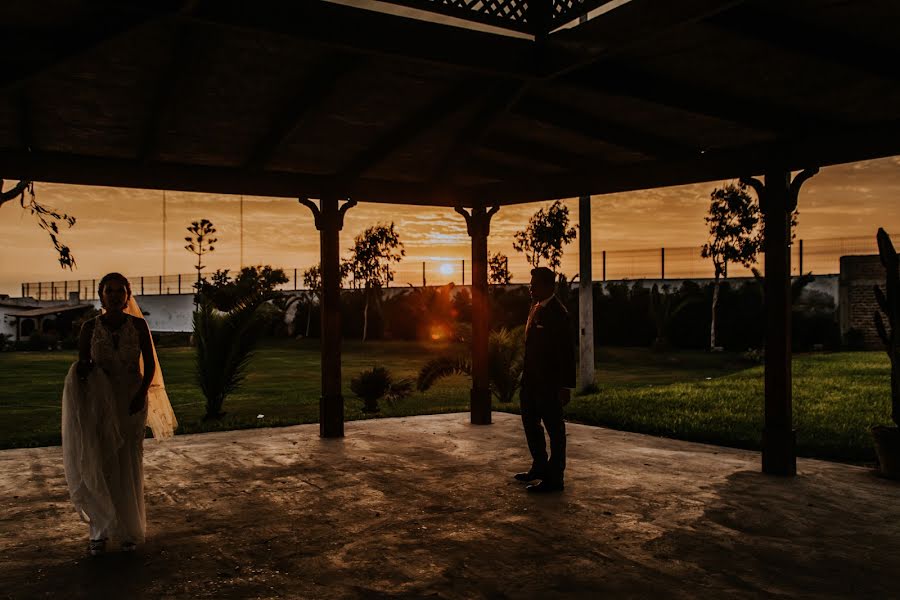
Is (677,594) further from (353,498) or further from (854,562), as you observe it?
(353,498)

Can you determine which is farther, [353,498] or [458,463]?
[458,463]

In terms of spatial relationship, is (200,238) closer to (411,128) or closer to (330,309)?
(330,309)

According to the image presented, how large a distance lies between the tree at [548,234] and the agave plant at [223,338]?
53.9 feet

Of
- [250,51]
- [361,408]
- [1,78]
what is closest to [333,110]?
[250,51]

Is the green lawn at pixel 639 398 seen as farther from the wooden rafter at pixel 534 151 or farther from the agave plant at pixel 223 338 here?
the wooden rafter at pixel 534 151

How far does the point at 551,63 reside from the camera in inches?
220

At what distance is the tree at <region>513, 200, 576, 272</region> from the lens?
2780 cm

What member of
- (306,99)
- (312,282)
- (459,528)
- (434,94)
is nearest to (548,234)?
(312,282)

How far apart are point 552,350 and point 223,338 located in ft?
25.9

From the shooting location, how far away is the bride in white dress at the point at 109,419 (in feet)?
16.3

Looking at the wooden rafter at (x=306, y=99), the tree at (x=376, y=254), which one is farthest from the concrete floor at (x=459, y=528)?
the tree at (x=376, y=254)

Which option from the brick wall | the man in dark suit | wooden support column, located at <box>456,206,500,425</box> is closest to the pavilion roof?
wooden support column, located at <box>456,206,500,425</box>

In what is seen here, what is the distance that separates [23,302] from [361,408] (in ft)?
135

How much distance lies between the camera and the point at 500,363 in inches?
530
